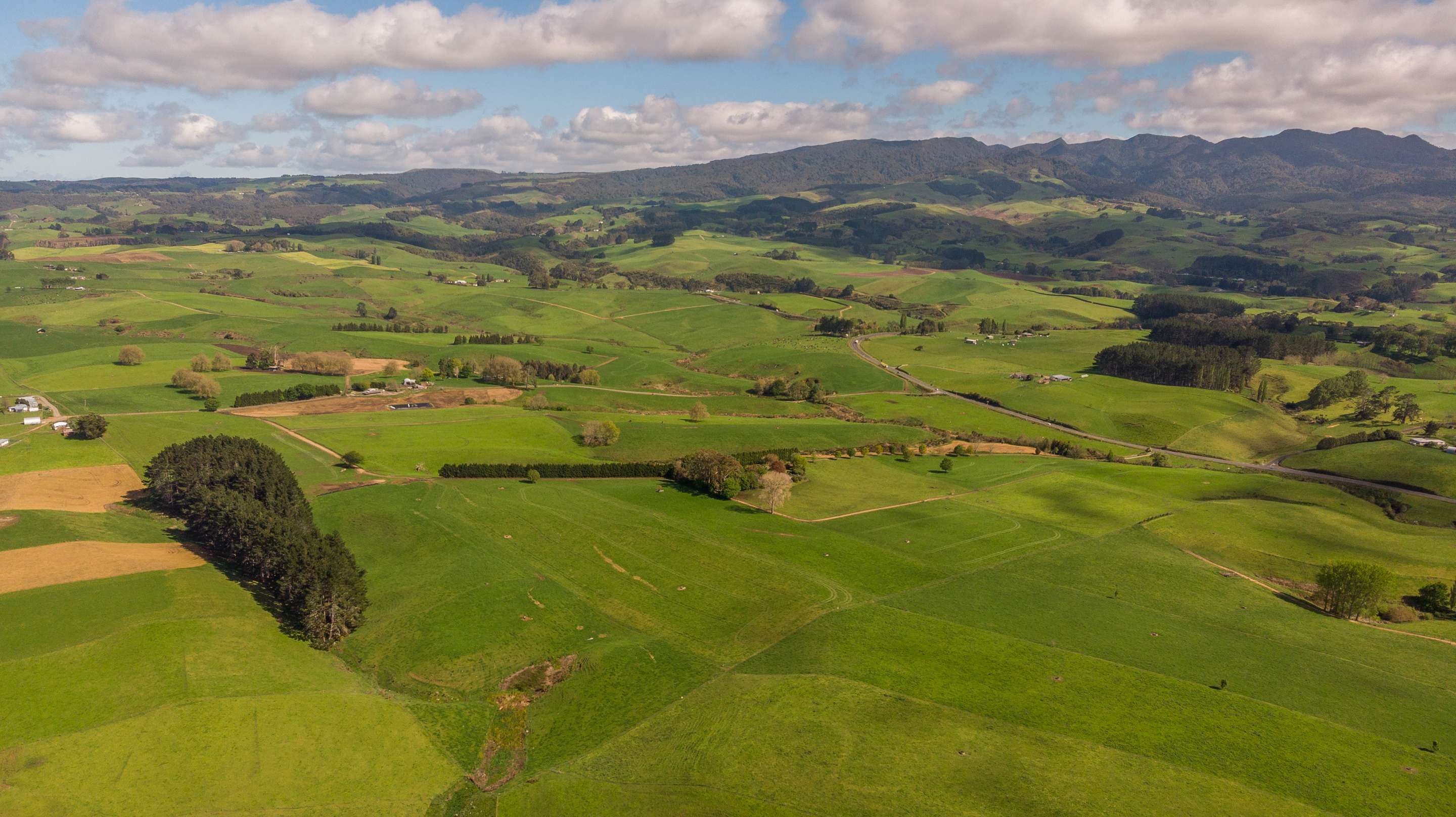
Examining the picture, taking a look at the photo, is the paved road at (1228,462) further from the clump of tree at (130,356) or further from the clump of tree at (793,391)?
the clump of tree at (130,356)

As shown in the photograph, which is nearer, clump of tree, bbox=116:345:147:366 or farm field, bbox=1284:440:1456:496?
farm field, bbox=1284:440:1456:496

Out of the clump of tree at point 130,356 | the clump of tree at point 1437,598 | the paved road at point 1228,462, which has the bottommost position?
the paved road at point 1228,462

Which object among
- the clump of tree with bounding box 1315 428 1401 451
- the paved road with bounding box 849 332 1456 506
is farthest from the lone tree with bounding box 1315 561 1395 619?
the clump of tree with bounding box 1315 428 1401 451

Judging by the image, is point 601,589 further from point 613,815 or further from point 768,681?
point 613,815

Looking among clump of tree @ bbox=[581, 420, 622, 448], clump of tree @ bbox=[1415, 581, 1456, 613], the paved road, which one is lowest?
the paved road

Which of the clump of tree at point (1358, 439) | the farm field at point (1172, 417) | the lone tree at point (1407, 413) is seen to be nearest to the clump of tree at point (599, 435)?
the farm field at point (1172, 417)

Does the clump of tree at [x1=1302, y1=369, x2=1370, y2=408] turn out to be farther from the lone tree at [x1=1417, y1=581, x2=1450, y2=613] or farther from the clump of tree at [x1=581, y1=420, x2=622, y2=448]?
A: the clump of tree at [x1=581, y1=420, x2=622, y2=448]
